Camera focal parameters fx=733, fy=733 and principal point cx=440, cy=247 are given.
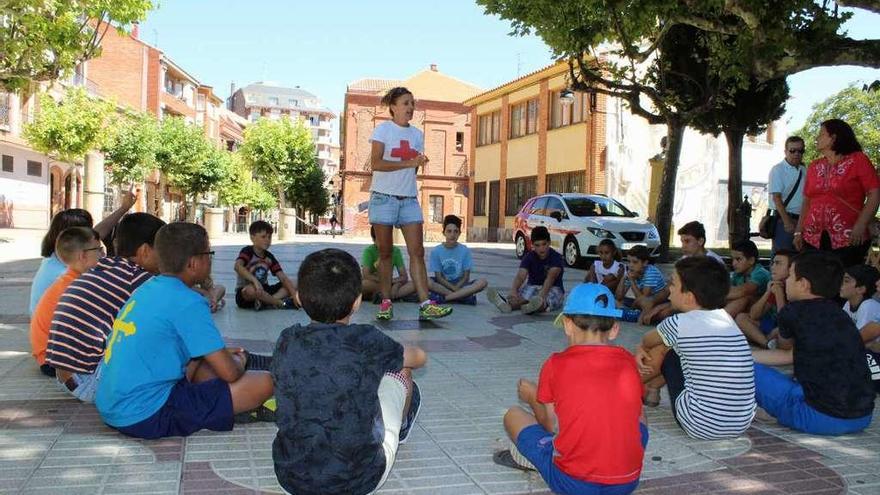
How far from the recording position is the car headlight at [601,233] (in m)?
16.2

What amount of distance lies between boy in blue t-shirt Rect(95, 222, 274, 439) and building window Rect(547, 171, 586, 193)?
25.5 m

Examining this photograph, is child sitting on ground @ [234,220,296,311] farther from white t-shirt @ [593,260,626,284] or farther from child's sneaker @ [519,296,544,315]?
white t-shirt @ [593,260,626,284]

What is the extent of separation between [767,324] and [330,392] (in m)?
5.24

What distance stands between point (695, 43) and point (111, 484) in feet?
55.5

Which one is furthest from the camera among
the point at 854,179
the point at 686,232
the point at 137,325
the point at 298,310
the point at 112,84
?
the point at 112,84

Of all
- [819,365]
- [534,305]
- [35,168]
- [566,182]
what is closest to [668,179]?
[534,305]

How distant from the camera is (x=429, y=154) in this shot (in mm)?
44469

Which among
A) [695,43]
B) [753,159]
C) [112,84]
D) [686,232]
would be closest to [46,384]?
[686,232]

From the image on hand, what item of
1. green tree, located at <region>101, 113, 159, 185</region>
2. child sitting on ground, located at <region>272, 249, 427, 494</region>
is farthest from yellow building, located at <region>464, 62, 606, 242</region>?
child sitting on ground, located at <region>272, 249, 427, 494</region>

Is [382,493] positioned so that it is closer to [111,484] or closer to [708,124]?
[111,484]

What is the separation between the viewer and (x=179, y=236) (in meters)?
3.54

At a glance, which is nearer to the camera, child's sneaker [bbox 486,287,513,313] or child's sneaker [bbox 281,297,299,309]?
child's sneaker [bbox 281,297,299,309]

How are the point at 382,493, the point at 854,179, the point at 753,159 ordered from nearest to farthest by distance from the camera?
the point at 382,493, the point at 854,179, the point at 753,159

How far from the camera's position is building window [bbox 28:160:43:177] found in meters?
38.7
